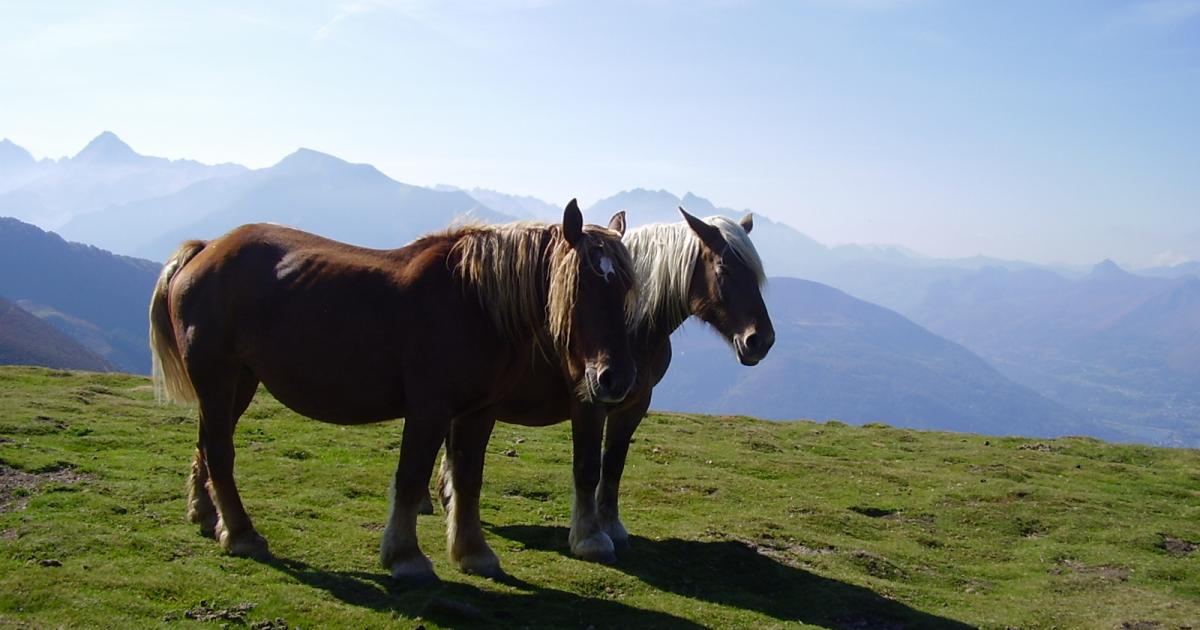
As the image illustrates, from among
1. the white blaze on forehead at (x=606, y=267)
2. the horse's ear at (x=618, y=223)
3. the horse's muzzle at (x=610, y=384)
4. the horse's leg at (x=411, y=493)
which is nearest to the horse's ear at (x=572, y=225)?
the white blaze on forehead at (x=606, y=267)

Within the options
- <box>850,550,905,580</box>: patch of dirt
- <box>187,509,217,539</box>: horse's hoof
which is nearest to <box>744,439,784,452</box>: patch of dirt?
<box>850,550,905,580</box>: patch of dirt

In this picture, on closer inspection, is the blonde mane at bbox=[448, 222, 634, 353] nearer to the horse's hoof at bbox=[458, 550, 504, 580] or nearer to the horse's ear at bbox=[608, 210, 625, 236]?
the horse's ear at bbox=[608, 210, 625, 236]

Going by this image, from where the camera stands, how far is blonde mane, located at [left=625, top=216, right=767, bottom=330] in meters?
9.63

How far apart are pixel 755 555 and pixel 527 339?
177 inches

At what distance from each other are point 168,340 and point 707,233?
5.80m

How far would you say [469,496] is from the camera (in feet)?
27.9

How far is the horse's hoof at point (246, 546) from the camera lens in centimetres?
834

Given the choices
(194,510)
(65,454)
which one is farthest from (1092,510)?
A: (65,454)

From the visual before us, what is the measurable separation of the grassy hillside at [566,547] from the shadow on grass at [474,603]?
29 millimetres

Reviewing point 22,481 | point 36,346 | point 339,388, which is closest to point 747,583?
point 339,388

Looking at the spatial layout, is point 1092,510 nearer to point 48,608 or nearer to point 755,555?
point 755,555

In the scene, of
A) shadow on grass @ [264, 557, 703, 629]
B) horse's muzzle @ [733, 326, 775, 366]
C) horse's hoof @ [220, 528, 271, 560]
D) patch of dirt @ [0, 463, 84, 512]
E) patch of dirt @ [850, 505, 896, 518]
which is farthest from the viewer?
patch of dirt @ [850, 505, 896, 518]

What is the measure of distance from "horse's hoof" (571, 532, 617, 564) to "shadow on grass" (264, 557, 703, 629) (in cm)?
112

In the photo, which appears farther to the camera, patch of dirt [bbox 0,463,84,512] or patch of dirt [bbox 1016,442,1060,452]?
patch of dirt [bbox 1016,442,1060,452]
